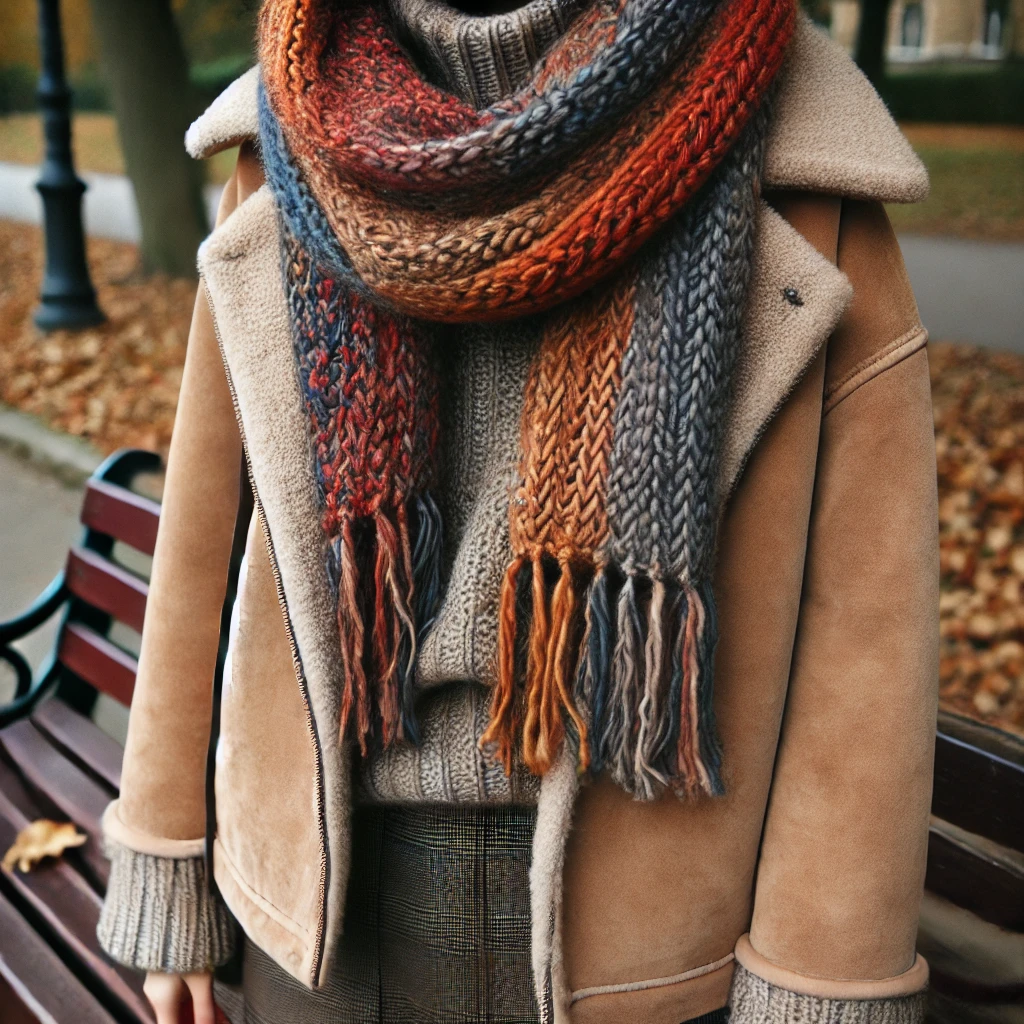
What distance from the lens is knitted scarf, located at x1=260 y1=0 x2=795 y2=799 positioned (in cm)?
93

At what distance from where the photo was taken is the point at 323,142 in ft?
3.29

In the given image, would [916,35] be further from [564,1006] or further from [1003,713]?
[564,1006]

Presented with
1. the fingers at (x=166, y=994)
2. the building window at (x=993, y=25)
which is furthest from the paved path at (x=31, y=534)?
the building window at (x=993, y=25)

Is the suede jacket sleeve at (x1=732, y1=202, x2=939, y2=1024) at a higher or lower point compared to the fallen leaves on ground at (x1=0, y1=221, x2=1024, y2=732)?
higher

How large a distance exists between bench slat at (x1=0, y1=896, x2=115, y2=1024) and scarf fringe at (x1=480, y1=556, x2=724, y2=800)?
1395 mm

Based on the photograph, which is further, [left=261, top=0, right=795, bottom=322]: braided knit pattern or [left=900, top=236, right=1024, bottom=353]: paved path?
[left=900, top=236, right=1024, bottom=353]: paved path

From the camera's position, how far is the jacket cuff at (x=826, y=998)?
1.07 meters

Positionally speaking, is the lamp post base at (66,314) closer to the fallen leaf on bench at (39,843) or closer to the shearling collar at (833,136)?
the fallen leaf on bench at (39,843)

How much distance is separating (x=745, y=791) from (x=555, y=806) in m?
0.20

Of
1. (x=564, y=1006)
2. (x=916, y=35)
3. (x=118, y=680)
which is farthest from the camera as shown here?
(x=916, y=35)

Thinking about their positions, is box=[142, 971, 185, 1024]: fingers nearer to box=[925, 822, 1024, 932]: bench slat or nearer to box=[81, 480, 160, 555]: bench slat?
box=[925, 822, 1024, 932]: bench slat

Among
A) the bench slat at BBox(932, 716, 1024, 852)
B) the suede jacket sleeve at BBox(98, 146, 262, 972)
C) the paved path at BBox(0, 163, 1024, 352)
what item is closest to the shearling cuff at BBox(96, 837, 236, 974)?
the suede jacket sleeve at BBox(98, 146, 262, 972)

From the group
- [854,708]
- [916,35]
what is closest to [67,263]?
[916,35]

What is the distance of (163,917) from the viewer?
52.8 inches
